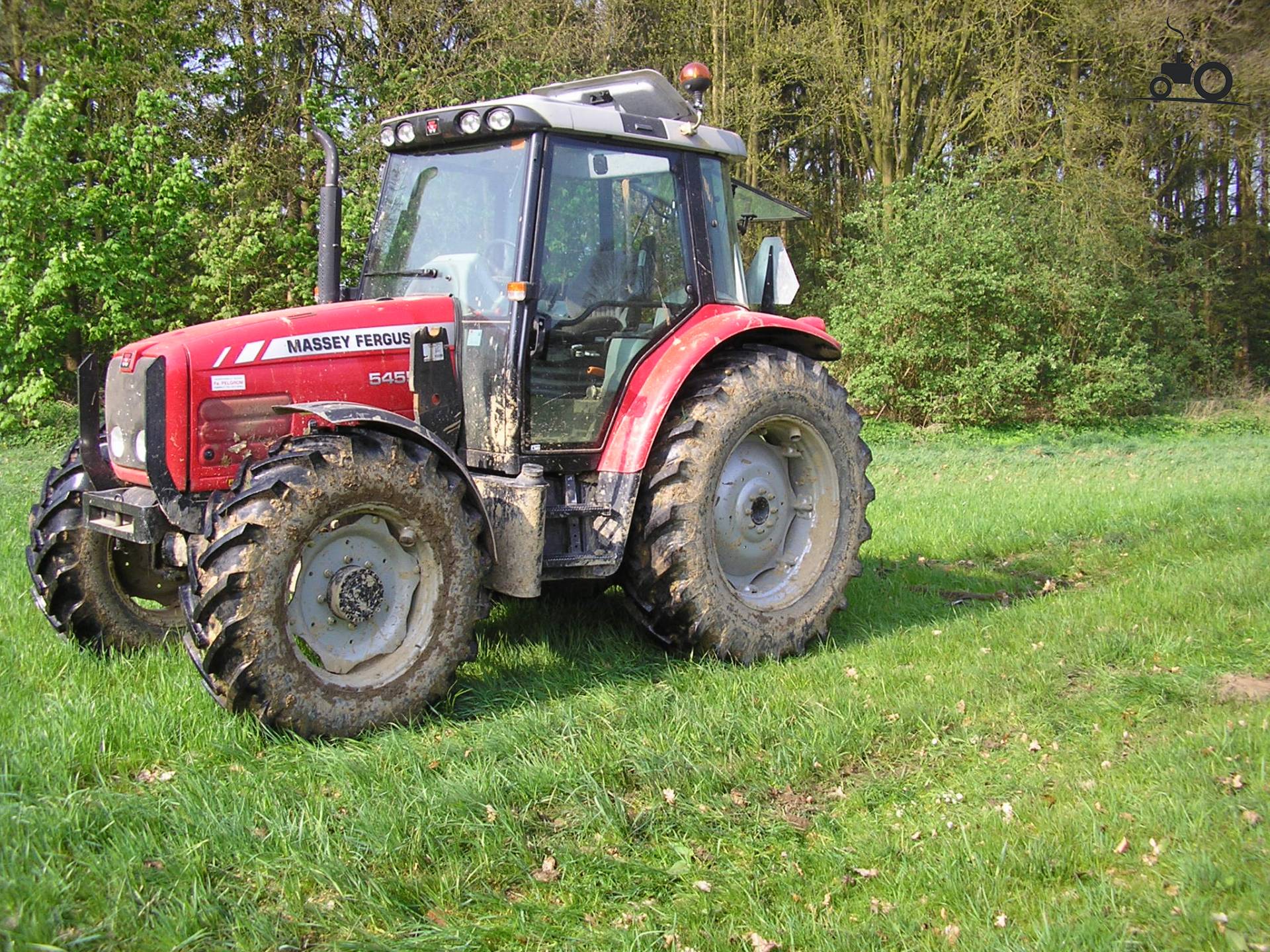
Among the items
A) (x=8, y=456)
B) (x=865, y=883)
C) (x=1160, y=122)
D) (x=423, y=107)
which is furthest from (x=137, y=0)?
(x=1160, y=122)

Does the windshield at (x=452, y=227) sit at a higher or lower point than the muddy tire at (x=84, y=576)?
higher

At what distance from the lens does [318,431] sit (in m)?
4.24

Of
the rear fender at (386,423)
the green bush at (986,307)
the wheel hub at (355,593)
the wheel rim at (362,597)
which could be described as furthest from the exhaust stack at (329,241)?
the green bush at (986,307)

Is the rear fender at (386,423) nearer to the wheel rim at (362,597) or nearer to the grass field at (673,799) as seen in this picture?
the wheel rim at (362,597)

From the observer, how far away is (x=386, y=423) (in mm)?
4207

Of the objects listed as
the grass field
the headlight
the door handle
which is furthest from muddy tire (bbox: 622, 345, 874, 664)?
the headlight

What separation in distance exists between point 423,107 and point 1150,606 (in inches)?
464

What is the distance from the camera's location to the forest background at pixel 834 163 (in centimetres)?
1312

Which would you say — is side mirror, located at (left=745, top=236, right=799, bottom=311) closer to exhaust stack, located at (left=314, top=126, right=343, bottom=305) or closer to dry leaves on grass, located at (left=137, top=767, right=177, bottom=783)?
exhaust stack, located at (left=314, top=126, right=343, bottom=305)

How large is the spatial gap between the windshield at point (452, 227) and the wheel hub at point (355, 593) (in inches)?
51.5

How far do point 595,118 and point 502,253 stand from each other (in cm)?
75

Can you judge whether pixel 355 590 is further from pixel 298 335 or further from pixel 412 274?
pixel 412 274

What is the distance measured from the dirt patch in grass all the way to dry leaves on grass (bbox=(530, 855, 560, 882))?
2964mm

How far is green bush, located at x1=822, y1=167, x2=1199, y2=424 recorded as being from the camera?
17.5 meters
